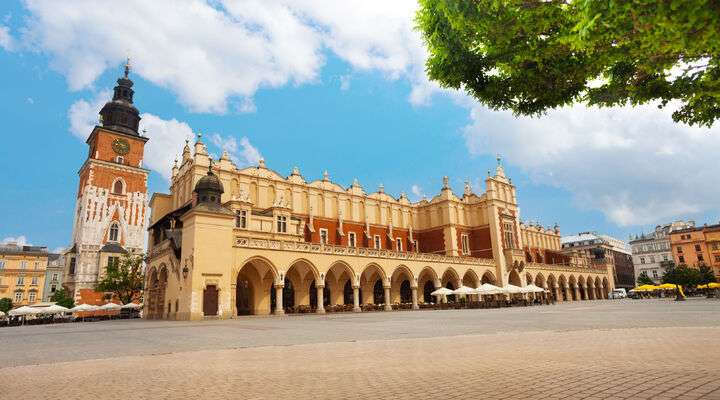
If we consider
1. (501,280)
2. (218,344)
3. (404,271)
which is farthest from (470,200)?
(218,344)

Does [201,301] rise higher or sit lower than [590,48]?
lower

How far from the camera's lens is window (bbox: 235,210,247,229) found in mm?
36963

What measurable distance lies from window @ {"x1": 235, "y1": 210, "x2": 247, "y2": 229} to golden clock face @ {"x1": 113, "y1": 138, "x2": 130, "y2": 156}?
40.3 metres

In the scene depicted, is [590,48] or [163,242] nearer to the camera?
[590,48]

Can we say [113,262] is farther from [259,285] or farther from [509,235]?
[509,235]

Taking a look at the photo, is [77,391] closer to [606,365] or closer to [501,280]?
[606,365]

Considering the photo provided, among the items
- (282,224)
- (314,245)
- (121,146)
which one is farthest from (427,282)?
(121,146)

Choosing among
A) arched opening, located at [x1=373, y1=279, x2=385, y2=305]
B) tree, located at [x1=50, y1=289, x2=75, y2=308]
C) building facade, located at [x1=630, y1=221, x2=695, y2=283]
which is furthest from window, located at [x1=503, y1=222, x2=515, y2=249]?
building facade, located at [x1=630, y1=221, x2=695, y2=283]

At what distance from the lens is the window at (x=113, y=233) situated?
6251 cm

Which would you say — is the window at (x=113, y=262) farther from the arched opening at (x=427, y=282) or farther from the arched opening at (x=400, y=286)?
the arched opening at (x=427, y=282)

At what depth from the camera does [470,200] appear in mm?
58625

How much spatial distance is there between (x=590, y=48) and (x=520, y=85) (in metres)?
1.62

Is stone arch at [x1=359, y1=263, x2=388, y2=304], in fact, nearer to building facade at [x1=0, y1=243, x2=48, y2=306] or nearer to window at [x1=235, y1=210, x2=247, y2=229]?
window at [x1=235, y1=210, x2=247, y2=229]

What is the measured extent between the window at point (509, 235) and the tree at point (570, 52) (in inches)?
1948
